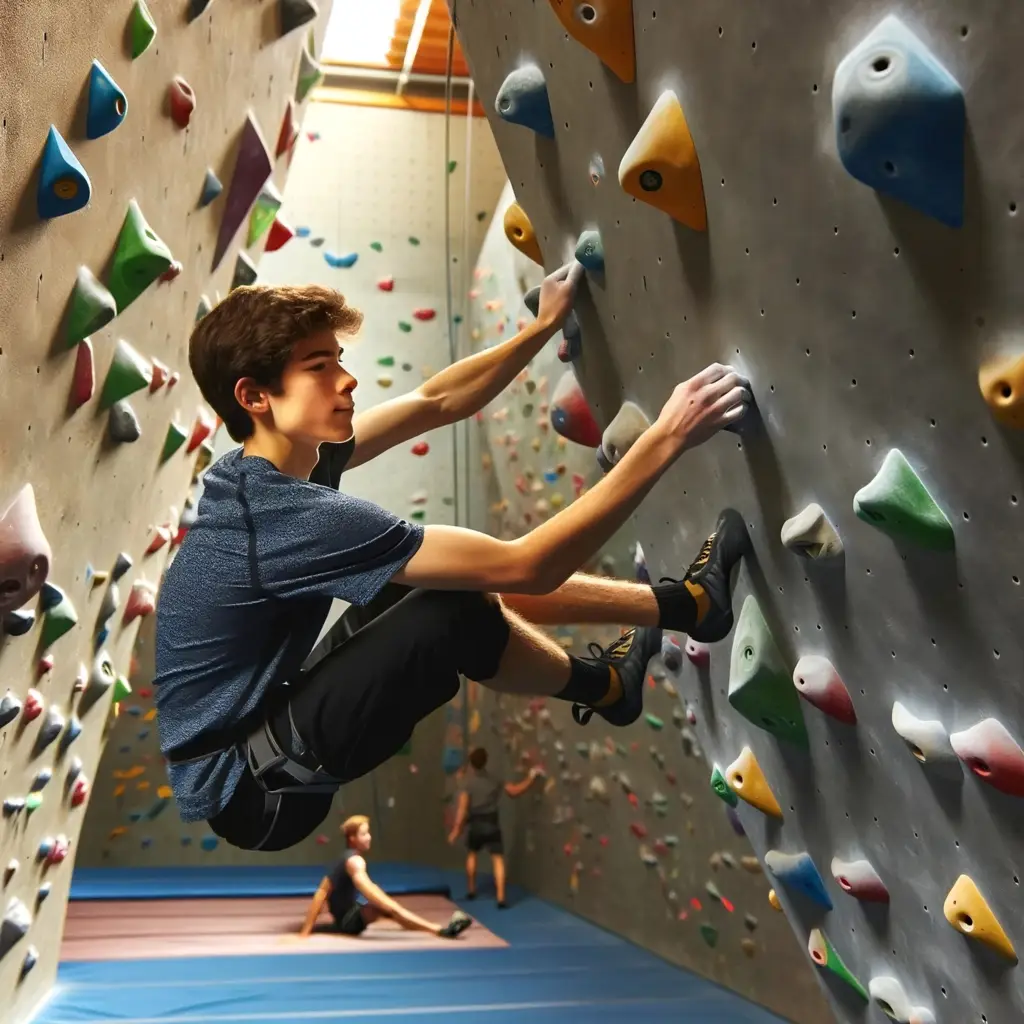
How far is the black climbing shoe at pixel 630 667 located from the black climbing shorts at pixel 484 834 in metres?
4.08

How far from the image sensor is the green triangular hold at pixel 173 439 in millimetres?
2641

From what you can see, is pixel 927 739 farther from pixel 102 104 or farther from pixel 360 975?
pixel 360 975

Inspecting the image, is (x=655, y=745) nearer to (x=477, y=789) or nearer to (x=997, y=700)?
(x=477, y=789)

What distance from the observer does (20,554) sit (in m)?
1.56

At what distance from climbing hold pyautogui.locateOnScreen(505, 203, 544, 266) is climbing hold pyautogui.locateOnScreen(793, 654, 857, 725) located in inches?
34.4

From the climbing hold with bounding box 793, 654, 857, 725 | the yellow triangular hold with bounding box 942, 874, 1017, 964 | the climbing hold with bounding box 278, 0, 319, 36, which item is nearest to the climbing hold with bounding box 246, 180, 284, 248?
the climbing hold with bounding box 278, 0, 319, 36

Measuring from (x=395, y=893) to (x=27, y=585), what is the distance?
5.00m

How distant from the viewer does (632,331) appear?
1770 mm

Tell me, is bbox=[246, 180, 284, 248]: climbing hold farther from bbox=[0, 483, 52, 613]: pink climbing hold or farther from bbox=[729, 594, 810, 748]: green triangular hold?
bbox=[729, 594, 810, 748]: green triangular hold

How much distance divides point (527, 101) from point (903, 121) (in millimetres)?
792

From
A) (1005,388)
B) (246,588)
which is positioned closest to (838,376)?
(1005,388)

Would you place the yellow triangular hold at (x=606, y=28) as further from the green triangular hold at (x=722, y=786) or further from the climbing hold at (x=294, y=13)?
the green triangular hold at (x=722, y=786)

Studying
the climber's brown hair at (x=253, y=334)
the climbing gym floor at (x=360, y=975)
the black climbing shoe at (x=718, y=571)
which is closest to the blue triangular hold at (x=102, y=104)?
the climber's brown hair at (x=253, y=334)

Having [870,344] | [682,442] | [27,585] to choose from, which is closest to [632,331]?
[682,442]
